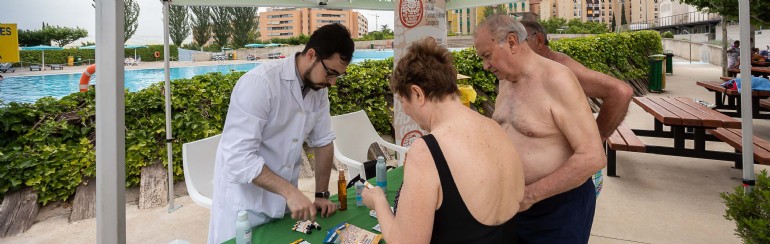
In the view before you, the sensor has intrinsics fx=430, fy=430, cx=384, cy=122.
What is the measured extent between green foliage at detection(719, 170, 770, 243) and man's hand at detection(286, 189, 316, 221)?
2021 millimetres

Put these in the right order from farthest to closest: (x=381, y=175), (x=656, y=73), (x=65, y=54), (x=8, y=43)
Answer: (x=65, y=54) → (x=656, y=73) → (x=381, y=175) → (x=8, y=43)

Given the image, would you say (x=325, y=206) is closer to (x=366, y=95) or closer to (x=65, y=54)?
(x=366, y=95)

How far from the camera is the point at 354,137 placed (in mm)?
4016

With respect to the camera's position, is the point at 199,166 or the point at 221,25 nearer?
the point at 199,166

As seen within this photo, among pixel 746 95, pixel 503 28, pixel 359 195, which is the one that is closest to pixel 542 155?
pixel 503 28

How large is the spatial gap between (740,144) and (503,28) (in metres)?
3.51

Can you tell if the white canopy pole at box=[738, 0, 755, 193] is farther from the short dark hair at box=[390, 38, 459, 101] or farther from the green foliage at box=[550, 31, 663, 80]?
the green foliage at box=[550, 31, 663, 80]

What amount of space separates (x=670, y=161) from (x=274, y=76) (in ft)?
18.2

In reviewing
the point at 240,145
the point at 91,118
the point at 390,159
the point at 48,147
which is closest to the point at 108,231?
the point at 240,145

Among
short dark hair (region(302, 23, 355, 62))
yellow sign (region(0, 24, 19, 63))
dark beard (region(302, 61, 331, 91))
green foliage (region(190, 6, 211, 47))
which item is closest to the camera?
yellow sign (region(0, 24, 19, 63))

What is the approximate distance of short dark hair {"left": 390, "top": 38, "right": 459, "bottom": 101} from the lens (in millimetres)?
1205

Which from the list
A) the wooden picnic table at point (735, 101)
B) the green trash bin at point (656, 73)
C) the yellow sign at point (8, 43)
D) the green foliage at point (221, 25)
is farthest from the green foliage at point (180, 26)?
the yellow sign at point (8, 43)

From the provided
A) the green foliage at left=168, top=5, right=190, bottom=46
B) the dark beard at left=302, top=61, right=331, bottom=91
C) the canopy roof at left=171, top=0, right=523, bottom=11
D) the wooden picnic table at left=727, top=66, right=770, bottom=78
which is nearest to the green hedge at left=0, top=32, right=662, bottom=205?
the canopy roof at left=171, top=0, right=523, bottom=11

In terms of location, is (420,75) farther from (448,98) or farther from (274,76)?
(274,76)
